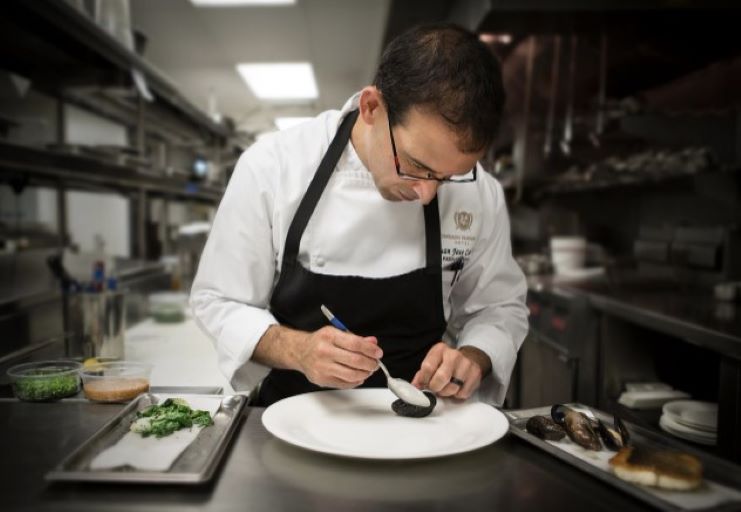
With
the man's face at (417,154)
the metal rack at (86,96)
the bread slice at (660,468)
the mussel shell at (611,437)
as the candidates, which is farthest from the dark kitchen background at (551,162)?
the man's face at (417,154)

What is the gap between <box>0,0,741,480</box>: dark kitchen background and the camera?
7.25ft

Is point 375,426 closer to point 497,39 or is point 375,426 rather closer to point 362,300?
point 362,300

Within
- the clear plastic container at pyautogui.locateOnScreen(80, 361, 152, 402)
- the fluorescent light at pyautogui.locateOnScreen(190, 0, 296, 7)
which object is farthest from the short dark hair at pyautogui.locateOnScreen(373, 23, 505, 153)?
the fluorescent light at pyautogui.locateOnScreen(190, 0, 296, 7)

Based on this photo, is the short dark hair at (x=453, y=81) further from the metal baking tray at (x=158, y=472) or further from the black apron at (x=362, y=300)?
the metal baking tray at (x=158, y=472)

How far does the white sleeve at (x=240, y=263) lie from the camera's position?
4.42 ft

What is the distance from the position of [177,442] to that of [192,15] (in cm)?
406

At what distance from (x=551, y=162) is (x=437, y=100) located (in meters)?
3.66

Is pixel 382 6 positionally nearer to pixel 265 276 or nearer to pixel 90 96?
pixel 90 96

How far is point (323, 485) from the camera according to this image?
32.4 inches

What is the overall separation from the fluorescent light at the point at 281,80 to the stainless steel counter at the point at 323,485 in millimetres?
5246

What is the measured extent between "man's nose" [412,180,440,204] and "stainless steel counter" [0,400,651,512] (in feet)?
1.69

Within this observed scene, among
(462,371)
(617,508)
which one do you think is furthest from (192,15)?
(617,508)

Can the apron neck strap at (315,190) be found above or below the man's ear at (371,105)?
below

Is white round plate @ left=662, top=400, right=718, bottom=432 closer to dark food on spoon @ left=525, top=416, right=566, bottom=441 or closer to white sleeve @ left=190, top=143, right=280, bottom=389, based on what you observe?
dark food on spoon @ left=525, top=416, right=566, bottom=441
